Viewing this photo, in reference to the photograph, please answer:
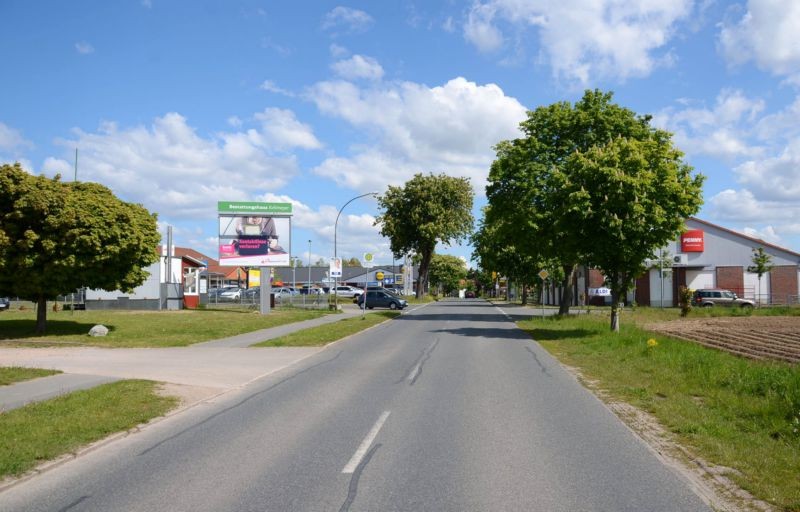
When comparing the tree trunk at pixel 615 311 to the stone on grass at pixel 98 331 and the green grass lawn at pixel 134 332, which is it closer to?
the green grass lawn at pixel 134 332

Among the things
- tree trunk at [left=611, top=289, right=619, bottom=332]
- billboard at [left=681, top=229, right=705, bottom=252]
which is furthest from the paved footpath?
billboard at [left=681, top=229, right=705, bottom=252]

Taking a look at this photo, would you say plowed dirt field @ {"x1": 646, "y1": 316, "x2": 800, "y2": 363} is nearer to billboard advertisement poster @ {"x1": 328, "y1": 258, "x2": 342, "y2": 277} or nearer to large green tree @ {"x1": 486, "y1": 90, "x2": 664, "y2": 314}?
large green tree @ {"x1": 486, "y1": 90, "x2": 664, "y2": 314}

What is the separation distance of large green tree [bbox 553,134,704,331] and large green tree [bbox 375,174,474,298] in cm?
4406

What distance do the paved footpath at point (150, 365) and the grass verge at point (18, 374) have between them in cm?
30

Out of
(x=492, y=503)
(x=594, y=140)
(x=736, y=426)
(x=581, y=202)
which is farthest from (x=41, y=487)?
(x=594, y=140)

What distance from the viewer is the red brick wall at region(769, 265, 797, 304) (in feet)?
205

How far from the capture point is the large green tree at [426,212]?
7012 centimetres

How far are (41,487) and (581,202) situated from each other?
2085 cm

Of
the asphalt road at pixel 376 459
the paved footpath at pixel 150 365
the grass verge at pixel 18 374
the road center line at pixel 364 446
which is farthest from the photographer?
the grass verge at pixel 18 374

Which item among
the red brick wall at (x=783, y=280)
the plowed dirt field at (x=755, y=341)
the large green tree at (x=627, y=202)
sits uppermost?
the large green tree at (x=627, y=202)

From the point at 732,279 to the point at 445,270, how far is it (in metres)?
90.2

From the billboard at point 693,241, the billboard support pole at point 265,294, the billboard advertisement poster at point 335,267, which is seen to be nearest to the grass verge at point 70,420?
the billboard advertisement poster at point 335,267

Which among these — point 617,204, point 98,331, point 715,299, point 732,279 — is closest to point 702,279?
point 732,279

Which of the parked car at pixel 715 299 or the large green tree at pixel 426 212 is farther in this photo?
the large green tree at pixel 426 212
